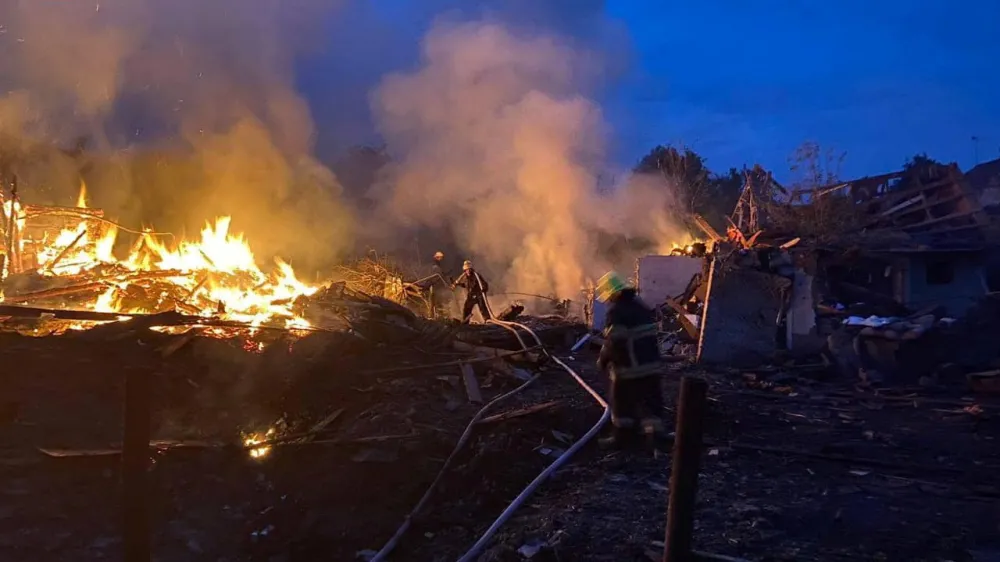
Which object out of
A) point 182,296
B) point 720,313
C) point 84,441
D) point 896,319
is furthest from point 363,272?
point 896,319

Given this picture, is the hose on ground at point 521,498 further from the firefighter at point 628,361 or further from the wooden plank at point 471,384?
the wooden plank at point 471,384

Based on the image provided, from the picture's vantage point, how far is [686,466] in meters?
3.13

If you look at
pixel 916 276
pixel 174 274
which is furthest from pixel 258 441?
pixel 916 276

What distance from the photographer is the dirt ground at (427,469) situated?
4.87 m

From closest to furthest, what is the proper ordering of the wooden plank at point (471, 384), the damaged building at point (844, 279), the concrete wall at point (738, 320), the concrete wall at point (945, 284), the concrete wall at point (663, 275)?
1. the wooden plank at point (471, 384)
2. the damaged building at point (844, 279)
3. the concrete wall at point (738, 320)
4. the concrete wall at point (945, 284)
5. the concrete wall at point (663, 275)

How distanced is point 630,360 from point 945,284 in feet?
38.8

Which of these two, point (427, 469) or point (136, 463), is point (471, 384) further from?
point (136, 463)

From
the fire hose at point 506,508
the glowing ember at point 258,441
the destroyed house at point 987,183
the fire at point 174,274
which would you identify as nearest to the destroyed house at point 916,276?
the destroyed house at point 987,183

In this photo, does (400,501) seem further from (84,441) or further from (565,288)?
(565,288)

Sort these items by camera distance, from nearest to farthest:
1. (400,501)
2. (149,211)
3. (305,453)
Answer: (400,501), (305,453), (149,211)

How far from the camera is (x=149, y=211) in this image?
2283 centimetres

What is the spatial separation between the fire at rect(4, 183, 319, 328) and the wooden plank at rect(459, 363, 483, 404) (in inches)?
103

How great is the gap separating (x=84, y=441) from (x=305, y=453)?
2356 mm

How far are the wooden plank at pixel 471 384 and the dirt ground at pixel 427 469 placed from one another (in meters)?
0.24
